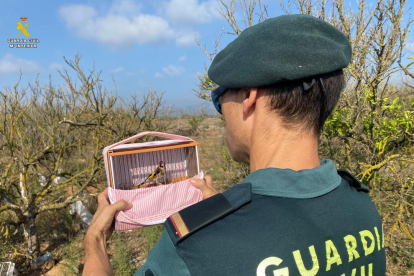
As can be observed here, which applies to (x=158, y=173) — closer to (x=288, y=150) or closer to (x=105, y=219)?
(x=105, y=219)

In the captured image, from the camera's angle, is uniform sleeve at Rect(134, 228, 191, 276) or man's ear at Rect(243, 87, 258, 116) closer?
uniform sleeve at Rect(134, 228, 191, 276)

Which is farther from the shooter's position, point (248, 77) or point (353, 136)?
point (353, 136)

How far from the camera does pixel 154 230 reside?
646 centimetres

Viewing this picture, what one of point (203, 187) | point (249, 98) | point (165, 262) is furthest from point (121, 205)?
point (249, 98)

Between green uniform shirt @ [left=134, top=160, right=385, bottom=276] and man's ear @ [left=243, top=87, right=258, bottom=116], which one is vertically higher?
man's ear @ [left=243, top=87, right=258, bottom=116]

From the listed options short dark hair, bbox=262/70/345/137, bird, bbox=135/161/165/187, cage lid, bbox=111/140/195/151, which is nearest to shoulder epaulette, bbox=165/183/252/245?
short dark hair, bbox=262/70/345/137

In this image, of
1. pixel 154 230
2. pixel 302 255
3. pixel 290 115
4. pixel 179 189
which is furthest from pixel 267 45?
→ pixel 154 230

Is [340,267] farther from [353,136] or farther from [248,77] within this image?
[353,136]

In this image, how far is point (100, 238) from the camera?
4.66 ft

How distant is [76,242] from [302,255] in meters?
6.93

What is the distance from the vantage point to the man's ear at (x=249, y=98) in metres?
0.99

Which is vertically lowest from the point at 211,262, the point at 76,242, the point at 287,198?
the point at 76,242

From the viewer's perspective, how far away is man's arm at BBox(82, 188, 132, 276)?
1.11m

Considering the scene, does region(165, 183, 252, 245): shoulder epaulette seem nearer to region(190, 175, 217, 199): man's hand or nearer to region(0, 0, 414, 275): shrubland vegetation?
region(190, 175, 217, 199): man's hand
